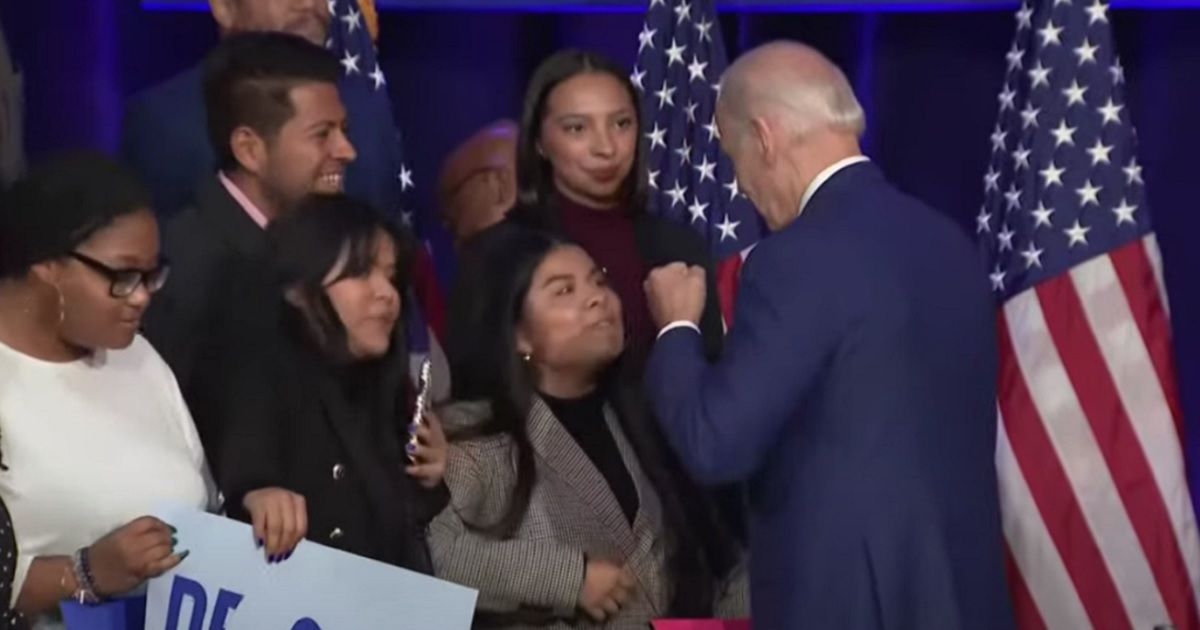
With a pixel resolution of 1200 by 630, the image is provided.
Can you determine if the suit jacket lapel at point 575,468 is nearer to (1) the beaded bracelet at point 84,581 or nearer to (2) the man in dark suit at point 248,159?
(2) the man in dark suit at point 248,159

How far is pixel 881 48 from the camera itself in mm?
4398

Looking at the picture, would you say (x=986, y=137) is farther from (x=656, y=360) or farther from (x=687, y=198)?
(x=656, y=360)

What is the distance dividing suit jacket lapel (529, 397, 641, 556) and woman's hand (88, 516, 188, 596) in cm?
66

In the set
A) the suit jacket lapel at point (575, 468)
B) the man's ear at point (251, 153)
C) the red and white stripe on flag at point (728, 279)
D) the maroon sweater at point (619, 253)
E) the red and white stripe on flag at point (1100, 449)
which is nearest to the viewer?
the suit jacket lapel at point (575, 468)

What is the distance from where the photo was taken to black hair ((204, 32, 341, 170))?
3.02 meters

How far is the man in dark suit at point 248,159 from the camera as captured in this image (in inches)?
114

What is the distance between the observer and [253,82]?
3.03 metres

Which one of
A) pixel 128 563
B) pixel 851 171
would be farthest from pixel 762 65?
pixel 128 563

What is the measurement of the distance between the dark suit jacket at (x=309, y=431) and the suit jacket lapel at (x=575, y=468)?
0.69ft

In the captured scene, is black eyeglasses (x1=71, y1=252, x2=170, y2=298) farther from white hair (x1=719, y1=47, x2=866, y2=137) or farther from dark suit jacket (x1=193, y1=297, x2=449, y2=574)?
white hair (x1=719, y1=47, x2=866, y2=137)

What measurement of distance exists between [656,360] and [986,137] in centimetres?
204

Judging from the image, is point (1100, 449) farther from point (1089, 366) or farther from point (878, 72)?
point (878, 72)

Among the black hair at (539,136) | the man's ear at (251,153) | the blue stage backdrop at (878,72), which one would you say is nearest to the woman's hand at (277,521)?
the man's ear at (251,153)

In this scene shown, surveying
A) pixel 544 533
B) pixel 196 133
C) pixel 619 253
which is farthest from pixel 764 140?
pixel 196 133
